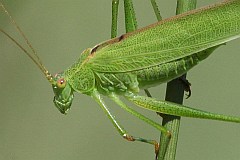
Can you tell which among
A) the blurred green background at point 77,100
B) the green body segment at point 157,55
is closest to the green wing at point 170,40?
the green body segment at point 157,55

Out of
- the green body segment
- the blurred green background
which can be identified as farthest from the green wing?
the blurred green background

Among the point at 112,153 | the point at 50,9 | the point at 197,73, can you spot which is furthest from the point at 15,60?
the point at 197,73

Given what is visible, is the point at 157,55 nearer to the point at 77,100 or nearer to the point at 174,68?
the point at 174,68

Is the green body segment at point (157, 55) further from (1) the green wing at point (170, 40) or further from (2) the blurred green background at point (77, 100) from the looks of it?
(2) the blurred green background at point (77, 100)

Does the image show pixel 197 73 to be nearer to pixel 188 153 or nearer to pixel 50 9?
pixel 188 153

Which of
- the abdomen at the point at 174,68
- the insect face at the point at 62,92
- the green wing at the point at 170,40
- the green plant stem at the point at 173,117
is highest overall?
the insect face at the point at 62,92
